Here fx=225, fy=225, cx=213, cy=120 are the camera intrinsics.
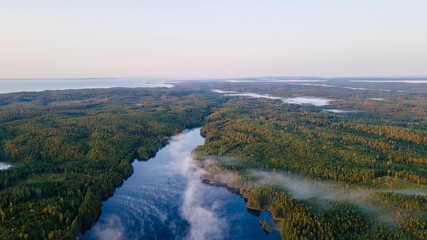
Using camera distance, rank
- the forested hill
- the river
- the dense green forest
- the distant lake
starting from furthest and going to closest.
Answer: the distant lake < the river < the forested hill < the dense green forest

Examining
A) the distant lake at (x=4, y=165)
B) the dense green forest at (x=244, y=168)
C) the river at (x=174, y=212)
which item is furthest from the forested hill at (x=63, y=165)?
the river at (x=174, y=212)

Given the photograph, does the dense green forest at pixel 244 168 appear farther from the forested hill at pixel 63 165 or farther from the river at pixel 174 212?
the river at pixel 174 212

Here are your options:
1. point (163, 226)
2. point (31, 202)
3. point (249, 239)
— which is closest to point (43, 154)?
point (31, 202)

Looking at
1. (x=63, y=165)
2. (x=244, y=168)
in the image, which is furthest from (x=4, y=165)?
(x=244, y=168)

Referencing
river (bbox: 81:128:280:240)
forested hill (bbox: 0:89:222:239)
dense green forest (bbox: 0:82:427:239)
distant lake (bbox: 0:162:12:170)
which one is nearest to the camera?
dense green forest (bbox: 0:82:427:239)

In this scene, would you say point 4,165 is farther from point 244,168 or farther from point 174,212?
point 244,168

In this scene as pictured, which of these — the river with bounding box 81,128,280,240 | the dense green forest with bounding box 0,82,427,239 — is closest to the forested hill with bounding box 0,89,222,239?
the dense green forest with bounding box 0,82,427,239

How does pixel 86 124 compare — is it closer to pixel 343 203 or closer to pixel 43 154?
pixel 43 154

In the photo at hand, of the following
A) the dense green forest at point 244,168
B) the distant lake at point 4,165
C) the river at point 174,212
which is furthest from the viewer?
the distant lake at point 4,165

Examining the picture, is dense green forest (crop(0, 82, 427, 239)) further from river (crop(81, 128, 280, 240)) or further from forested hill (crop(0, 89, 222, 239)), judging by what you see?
river (crop(81, 128, 280, 240))
